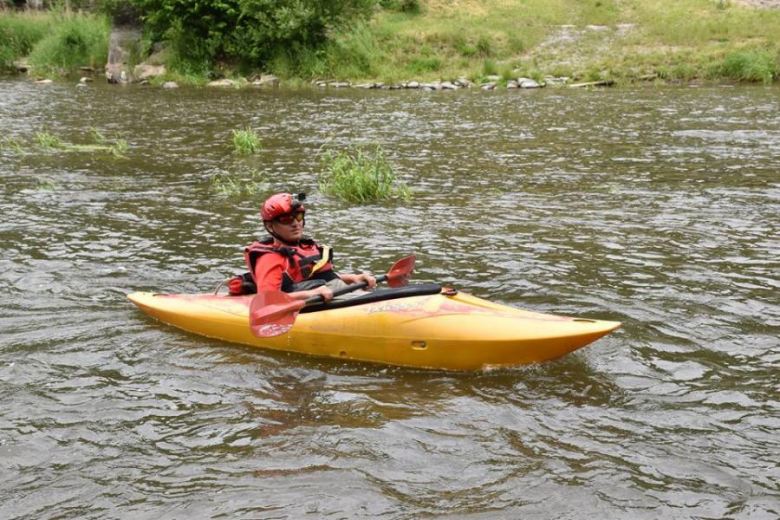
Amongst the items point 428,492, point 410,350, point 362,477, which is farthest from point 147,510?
point 410,350

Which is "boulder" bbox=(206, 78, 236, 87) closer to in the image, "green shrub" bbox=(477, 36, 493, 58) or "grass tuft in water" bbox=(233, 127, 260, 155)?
"green shrub" bbox=(477, 36, 493, 58)

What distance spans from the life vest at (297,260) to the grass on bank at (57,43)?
81.0ft

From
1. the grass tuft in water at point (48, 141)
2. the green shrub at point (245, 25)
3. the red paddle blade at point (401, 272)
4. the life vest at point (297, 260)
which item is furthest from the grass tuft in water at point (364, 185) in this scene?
the green shrub at point (245, 25)

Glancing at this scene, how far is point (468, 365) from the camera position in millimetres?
5082

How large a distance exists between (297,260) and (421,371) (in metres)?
1.24

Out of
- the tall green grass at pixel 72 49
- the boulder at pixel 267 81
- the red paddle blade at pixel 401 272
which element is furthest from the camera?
the tall green grass at pixel 72 49

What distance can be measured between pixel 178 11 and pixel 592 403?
2383 cm

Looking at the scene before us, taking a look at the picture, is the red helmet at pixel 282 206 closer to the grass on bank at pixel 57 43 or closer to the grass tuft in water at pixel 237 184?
the grass tuft in water at pixel 237 184

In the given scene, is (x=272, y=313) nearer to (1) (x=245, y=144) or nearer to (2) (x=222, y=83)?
(1) (x=245, y=144)

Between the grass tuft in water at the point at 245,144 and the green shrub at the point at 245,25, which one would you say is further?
the green shrub at the point at 245,25

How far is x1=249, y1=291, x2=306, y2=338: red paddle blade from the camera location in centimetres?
515

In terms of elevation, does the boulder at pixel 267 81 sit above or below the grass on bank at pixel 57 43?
below

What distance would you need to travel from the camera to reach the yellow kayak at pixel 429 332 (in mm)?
4898

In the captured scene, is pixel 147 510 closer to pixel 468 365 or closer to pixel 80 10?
pixel 468 365
